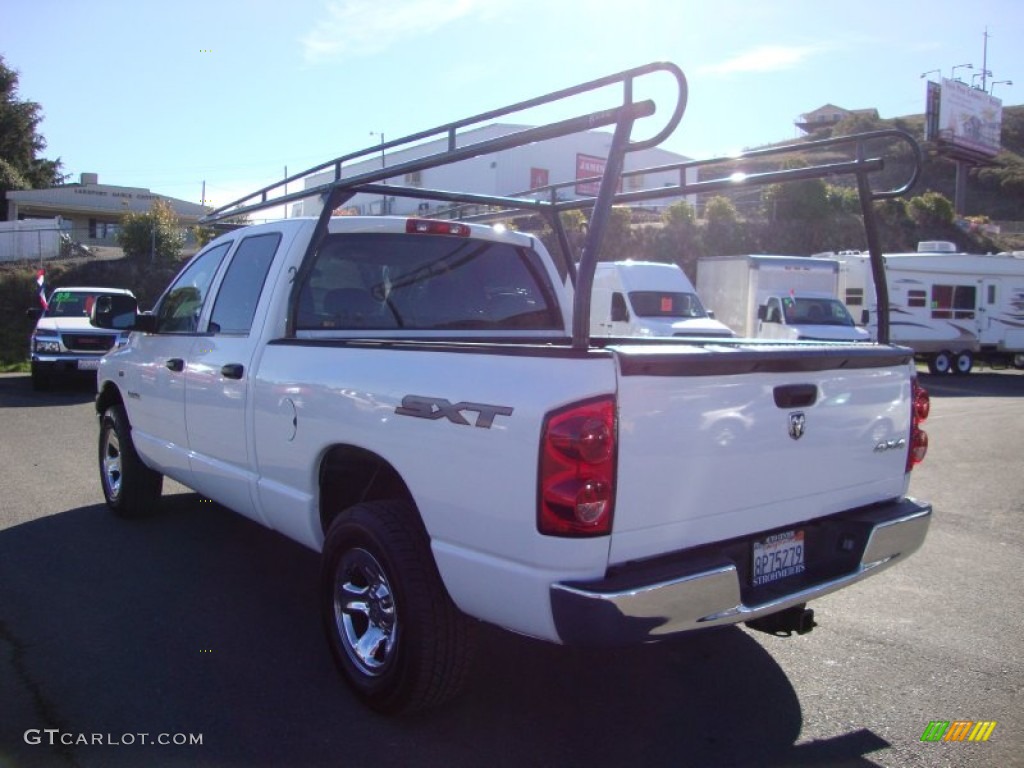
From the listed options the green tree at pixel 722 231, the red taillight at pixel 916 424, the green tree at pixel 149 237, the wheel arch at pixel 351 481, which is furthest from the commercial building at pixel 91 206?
the red taillight at pixel 916 424

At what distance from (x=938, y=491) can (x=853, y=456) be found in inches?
210

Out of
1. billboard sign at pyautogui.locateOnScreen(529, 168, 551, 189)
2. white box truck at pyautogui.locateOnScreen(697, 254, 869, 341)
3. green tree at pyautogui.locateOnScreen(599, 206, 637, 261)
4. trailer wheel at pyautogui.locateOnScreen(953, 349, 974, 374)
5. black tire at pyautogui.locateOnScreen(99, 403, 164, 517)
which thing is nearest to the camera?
black tire at pyautogui.locateOnScreen(99, 403, 164, 517)

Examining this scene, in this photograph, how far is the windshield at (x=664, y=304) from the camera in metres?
17.5

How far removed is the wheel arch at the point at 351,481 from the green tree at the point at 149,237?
2675 cm

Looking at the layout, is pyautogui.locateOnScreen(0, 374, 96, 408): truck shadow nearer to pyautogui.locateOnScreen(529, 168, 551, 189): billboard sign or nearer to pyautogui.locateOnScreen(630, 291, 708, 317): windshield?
pyautogui.locateOnScreen(630, 291, 708, 317): windshield

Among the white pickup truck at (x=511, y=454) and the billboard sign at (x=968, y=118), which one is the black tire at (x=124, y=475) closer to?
the white pickup truck at (x=511, y=454)

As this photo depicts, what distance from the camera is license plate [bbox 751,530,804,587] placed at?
10.6 feet

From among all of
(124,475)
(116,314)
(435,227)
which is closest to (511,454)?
(435,227)

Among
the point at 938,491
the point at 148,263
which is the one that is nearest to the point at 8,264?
the point at 148,263

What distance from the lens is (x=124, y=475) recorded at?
6.14 metres

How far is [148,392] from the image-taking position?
5.66 meters

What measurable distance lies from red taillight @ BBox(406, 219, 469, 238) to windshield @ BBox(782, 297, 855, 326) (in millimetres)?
Answer: 15927

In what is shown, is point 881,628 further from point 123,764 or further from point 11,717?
point 11,717

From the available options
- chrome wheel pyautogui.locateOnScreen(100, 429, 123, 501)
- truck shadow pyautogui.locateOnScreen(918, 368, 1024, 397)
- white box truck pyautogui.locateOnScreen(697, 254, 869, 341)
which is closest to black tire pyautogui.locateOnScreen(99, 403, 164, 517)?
chrome wheel pyautogui.locateOnScreen(100, 429, 123, 501)
